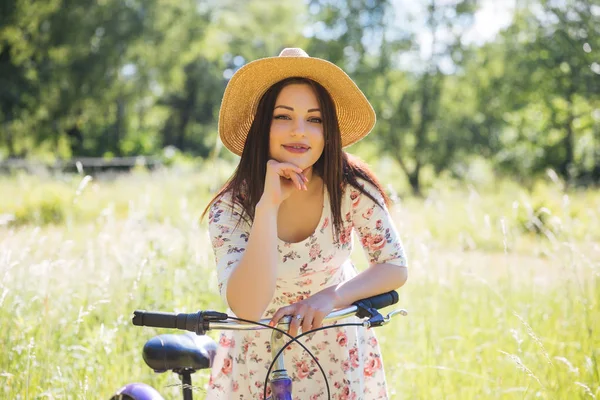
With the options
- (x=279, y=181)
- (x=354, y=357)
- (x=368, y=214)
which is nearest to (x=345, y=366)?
(x=354, y=357)

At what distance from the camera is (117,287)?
3.90 meters

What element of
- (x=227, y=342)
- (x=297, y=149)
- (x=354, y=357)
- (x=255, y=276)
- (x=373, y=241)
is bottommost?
(x=354, y=357)

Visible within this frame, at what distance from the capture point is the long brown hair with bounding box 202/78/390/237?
85.5 inches

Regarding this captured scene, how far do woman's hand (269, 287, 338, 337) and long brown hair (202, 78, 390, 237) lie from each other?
1.84ft

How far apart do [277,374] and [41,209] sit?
1136 cm

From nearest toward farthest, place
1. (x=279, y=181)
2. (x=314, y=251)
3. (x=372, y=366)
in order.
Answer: (x=279, y=181) < (x=314, y=251) < (x=372, y=366)

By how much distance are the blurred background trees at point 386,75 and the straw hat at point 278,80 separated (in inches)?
628

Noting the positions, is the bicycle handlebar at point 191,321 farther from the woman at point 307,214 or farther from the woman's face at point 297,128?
the woman's face at point 297,128

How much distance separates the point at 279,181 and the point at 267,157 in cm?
41

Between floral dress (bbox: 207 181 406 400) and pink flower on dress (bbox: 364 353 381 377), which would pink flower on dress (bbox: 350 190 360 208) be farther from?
pink flower on dress (bbox: 364 353 381 377)

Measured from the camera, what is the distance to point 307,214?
2.23m

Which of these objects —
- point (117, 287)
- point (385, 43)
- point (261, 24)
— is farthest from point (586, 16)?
point (261, 24)

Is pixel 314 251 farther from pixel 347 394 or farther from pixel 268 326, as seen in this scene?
pixel 268 326

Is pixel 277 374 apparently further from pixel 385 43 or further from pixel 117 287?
pixel 385 43
